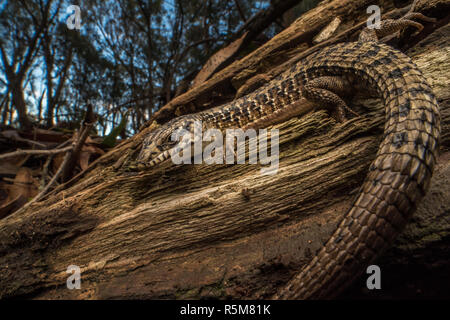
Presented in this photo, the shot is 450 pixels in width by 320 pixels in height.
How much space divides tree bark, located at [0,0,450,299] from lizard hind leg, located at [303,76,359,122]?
3.7 inches

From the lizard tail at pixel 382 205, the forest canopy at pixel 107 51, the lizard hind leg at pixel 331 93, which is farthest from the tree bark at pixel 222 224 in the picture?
the forest canopy at pixel 107 51

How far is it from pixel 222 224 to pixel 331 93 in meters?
1.52

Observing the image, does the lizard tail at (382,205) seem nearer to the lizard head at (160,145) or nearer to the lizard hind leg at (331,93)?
the lizard hind leg at (331,93)

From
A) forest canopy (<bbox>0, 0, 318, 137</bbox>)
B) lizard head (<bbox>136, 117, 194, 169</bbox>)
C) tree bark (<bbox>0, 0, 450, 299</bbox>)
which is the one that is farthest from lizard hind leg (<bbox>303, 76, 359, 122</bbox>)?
forest canopy (<bbox>0, 0, 318, 137</bbox>)

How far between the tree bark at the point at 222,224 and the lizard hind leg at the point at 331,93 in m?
0.09

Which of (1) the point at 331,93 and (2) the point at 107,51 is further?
(2) the point at 107,51

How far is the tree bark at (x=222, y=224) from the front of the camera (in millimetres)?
→ 1604

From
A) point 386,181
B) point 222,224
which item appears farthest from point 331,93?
point 222,224

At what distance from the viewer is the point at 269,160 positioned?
221 cm

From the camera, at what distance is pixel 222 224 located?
2.00 meters

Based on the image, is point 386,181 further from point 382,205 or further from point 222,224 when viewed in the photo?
point 222,224

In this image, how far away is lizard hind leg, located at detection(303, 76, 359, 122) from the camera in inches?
84.3
